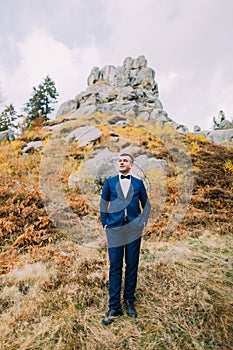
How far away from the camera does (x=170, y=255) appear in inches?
175

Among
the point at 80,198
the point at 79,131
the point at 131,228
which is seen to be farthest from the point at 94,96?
the point at 131,228

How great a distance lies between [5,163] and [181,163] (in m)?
7.13

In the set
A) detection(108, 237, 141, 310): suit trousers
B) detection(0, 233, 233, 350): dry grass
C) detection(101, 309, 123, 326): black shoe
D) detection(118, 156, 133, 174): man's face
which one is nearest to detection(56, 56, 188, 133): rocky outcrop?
detection(0, 233, 233, 350): dry grass

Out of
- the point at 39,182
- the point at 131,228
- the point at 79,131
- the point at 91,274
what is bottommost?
the point at 91,274

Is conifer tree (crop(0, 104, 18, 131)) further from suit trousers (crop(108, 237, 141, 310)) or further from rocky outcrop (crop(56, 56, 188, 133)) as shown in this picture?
suit trousers (crop(108, 237, 141, 310))

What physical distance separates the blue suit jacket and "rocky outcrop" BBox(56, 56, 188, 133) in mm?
20089

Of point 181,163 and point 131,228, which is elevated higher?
point 181,163

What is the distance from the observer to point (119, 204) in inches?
113

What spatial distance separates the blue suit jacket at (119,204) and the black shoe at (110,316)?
103cm

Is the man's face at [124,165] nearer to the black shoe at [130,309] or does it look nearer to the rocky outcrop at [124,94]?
the black shoe at [130,309]

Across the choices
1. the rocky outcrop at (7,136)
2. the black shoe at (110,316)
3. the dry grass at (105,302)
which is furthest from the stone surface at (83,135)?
the black shoe at (110,316)

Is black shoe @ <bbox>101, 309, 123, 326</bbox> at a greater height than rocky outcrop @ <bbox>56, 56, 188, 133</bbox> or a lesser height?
lesser

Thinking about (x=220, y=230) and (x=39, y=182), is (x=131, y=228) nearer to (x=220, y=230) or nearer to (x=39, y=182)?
(x=220, y=230)

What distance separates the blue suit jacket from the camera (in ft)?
9.29
